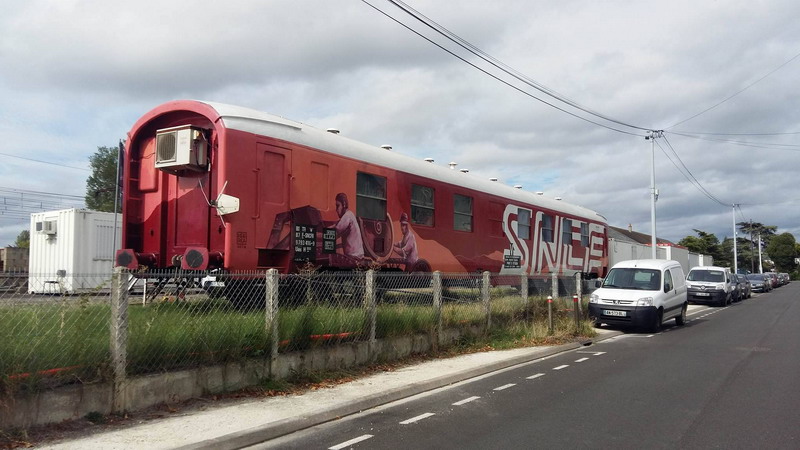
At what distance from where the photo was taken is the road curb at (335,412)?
18.1 ft

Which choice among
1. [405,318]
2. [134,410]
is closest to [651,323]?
[405,318]

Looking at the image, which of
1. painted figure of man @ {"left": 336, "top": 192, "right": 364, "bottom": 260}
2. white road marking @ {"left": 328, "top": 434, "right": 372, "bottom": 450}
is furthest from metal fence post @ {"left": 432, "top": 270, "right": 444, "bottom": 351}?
white road marking @ {"left": 328, "top": 434, "right": 372, "bottom": 450}

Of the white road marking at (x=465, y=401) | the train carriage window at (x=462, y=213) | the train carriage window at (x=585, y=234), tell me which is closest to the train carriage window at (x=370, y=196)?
the train carriage window at (x=462, y=213)

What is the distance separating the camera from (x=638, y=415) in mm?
6645

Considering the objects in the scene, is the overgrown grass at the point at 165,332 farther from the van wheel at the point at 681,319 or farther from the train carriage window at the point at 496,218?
the van wheel at the point at 681,319

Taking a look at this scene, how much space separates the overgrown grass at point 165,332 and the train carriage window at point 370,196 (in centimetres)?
218

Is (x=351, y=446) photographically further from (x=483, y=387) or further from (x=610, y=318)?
(x=610, y=318)

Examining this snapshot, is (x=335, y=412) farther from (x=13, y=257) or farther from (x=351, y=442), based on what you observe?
(x=13, y=257)

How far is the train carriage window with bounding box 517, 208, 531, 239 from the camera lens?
17.8m

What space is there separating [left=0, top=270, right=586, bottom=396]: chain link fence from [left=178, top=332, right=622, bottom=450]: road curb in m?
1.31

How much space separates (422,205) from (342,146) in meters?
2.89

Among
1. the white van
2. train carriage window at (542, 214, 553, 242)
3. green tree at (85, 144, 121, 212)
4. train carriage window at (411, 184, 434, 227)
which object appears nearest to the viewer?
train carriage window at (411, 184, 434, 227)

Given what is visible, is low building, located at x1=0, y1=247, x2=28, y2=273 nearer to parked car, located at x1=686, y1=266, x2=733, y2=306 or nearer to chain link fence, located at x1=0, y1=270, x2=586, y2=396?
chain link fence, located at x1=0, y1=270, x2=586, y2=396

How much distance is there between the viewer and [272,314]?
7691 mm
